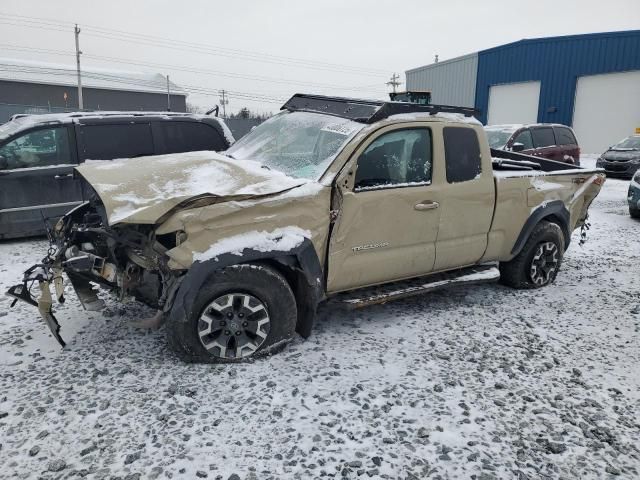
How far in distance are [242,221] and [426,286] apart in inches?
74.5

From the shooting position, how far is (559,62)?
21.9 metres

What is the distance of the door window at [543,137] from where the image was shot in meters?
11.4

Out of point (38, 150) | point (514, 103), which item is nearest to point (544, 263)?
point (38, 150)

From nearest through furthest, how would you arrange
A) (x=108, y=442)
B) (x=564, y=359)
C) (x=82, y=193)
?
(x=108, y=442) < (x=564, y=359) < (x=82, y=193)

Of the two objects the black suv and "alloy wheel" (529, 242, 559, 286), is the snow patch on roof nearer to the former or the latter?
"alloy wheel" (529, 242, 559, 286)

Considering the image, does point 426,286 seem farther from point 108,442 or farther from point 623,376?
point 108,442

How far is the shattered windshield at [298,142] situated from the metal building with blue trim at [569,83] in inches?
810

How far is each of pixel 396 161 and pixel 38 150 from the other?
517cm

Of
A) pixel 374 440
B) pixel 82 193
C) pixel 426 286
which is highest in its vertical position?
pixel 82 193

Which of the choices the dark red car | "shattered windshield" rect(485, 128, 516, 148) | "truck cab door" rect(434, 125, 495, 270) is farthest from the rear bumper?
"truck cab door" rect(434, 125, 495, 270)

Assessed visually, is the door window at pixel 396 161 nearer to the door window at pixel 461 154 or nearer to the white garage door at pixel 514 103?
the door window at pixel 461 154

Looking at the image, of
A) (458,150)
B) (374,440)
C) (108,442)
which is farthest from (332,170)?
(108,442)

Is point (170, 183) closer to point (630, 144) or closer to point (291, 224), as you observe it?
point (291, 224)

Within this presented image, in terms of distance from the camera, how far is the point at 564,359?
3.72 m
